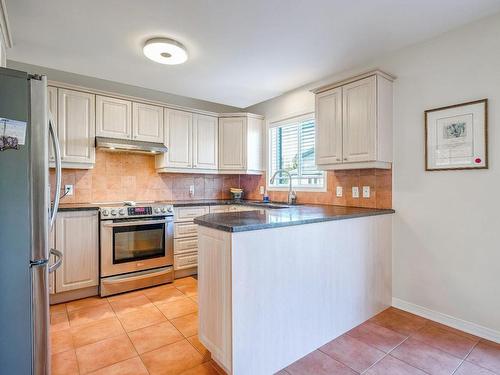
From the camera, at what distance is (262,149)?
436 centimetres

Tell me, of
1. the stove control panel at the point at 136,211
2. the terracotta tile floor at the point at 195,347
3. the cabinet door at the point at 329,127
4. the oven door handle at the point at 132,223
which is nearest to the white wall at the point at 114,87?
the stove control panel at the point at 136,211

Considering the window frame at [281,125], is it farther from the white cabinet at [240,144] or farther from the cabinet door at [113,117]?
the cabinet door at [113,117]

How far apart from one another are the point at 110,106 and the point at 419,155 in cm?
337

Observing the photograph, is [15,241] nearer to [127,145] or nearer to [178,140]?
[127,145]

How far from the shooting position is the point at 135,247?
319cm

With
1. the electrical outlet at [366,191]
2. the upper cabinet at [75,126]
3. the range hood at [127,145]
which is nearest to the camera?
the electrical outlet at [366,191]

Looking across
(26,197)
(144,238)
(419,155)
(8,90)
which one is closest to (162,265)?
(144,238)

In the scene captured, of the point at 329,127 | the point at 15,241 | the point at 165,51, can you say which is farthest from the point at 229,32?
the point at 15,241

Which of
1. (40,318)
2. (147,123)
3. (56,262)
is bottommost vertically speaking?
(40,318)

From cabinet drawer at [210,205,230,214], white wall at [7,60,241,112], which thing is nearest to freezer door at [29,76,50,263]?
white wall at [7,60,241,112]

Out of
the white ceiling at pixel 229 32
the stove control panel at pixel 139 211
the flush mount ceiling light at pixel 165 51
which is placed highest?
the white ceiling at pixel 229 32

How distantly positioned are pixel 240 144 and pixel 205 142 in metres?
0.52

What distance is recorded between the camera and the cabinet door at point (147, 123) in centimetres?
353

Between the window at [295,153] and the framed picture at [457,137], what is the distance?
1.23 m
